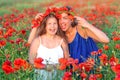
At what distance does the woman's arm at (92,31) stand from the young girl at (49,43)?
20 centimetres

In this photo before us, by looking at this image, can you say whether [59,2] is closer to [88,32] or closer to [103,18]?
[103,18]

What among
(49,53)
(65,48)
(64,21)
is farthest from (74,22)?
(49,53)

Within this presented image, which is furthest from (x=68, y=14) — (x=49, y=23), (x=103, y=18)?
(x=103, y=18)

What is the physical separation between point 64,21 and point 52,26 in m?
0.13

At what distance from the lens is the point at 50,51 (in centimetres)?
314

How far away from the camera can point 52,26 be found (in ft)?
10.2

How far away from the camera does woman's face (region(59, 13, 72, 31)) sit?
3193 millimetres

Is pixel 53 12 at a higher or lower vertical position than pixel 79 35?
higher

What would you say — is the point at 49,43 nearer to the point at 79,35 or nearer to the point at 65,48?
the point at 65,48

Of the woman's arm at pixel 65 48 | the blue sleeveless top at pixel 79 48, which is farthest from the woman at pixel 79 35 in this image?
the woman's arm at pixel 65 48

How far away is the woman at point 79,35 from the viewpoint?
324cm

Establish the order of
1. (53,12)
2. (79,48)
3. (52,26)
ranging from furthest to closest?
(79,48) → (53,12) → (52,26)

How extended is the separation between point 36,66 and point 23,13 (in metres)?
2.47

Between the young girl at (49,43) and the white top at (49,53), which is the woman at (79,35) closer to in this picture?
the young girl at (49,43)
